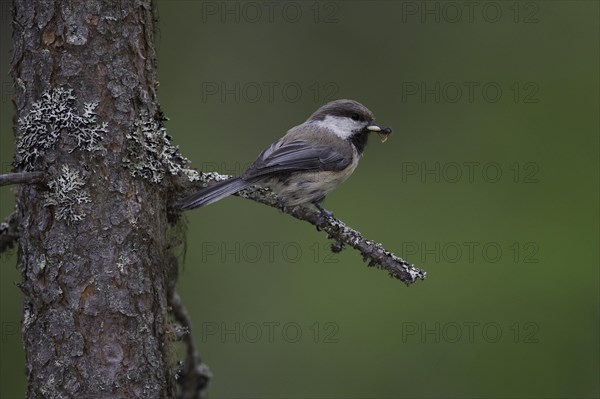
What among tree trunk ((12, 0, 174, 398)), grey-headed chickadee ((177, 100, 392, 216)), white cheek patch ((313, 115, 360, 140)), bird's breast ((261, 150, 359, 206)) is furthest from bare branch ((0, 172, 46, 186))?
white cheek patch ((313, 115, 360, 140))

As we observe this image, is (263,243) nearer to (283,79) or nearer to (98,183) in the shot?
(283,79)

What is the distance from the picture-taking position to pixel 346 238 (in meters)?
2.68

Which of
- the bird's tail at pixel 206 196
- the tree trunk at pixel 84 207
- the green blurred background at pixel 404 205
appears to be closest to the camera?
the tree trunk at pixel 84 207

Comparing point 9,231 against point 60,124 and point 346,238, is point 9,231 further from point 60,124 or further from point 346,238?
point 346,238

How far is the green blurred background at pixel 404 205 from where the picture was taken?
457 cm

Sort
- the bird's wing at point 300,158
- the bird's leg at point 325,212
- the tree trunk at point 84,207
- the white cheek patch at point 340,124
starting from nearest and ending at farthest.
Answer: the tree trunk at point 84,207
the bird's leg at point 325,212
the bird's wing at point 300,158
the white cheek patch at point 340,124

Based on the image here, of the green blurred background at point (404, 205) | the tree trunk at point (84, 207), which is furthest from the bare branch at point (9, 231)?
the green blurred background at point (404, 205)

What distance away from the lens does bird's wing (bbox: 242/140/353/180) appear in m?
3.49

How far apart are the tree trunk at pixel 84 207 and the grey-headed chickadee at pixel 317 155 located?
0.80m

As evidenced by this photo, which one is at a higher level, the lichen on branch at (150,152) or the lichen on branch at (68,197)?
the lichen on branch at (150,152)

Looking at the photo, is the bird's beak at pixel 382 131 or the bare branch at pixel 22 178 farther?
the bird's beak at pixel 382 131

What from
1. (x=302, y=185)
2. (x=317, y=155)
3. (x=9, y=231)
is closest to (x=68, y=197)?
(x=9, y=231)

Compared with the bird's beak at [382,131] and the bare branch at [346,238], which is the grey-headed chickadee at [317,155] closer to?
the bird's beak at [382,131]

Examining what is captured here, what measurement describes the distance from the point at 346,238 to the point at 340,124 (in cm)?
134
